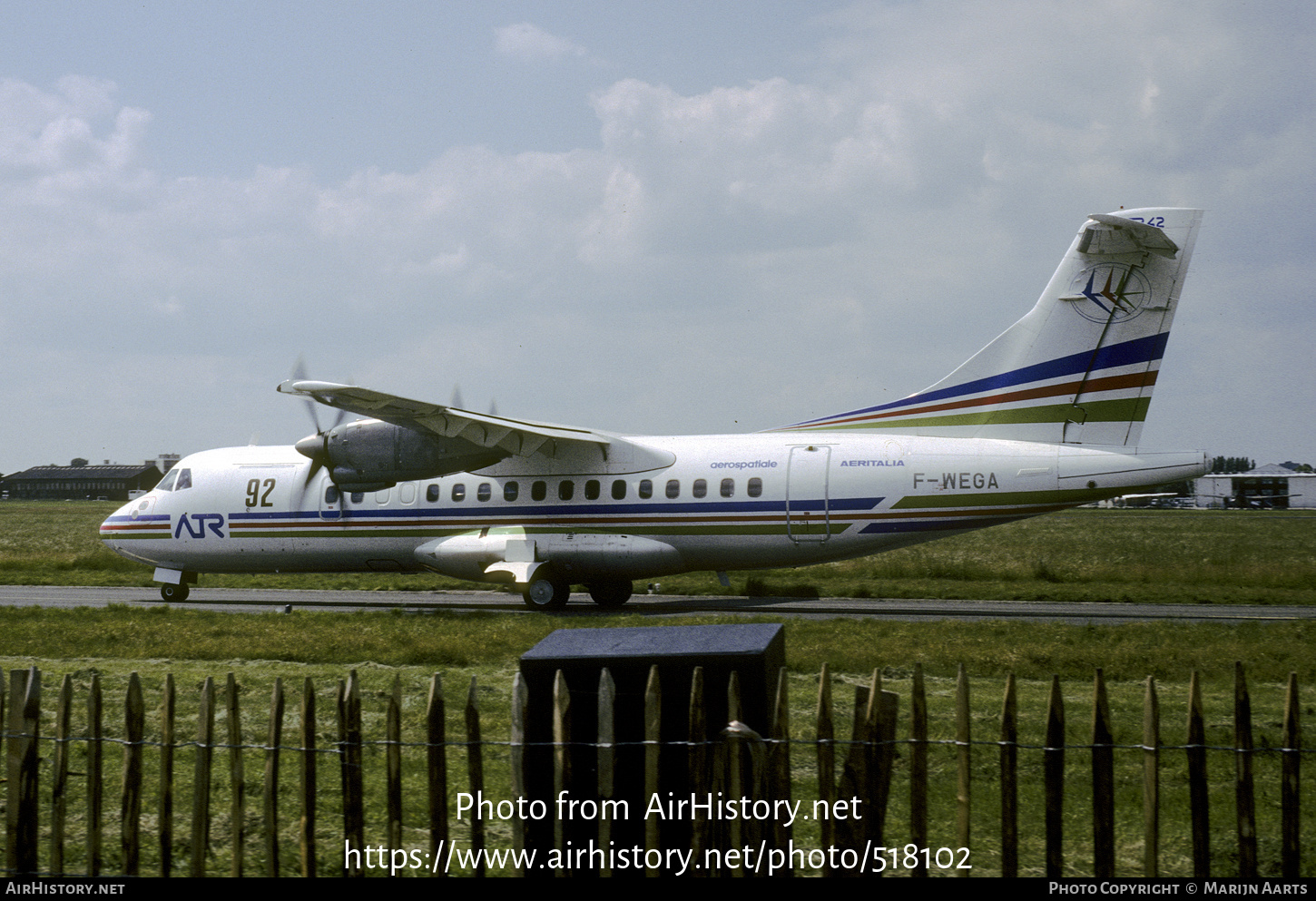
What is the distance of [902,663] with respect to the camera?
1395cm

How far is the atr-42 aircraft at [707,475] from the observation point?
1933 centimetres

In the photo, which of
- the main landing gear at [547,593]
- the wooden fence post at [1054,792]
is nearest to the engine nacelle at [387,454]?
the main landing gear at [547,593]

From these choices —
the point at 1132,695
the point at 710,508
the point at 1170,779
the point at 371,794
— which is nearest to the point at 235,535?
the point at 710,508

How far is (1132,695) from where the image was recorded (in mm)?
12273

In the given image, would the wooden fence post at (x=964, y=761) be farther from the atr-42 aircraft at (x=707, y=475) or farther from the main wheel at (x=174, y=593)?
the main wheel at (x=174, y=593)

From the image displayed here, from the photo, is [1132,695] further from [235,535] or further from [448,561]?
[235,535]

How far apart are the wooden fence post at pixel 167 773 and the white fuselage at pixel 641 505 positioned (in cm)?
1565

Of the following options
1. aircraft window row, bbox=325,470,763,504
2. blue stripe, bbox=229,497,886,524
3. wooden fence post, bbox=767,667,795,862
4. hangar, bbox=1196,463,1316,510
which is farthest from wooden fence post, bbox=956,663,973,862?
hangar, bbox=1196,463,1316,510

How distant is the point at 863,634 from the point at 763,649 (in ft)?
36.4

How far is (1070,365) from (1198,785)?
1537 centimetres

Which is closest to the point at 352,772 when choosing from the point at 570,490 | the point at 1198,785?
the point at 1198,785

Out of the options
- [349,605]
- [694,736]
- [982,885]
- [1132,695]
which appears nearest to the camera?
[694,736]

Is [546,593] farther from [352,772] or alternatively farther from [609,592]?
[352,772]

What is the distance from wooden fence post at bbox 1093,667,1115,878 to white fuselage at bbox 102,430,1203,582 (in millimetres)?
14196
